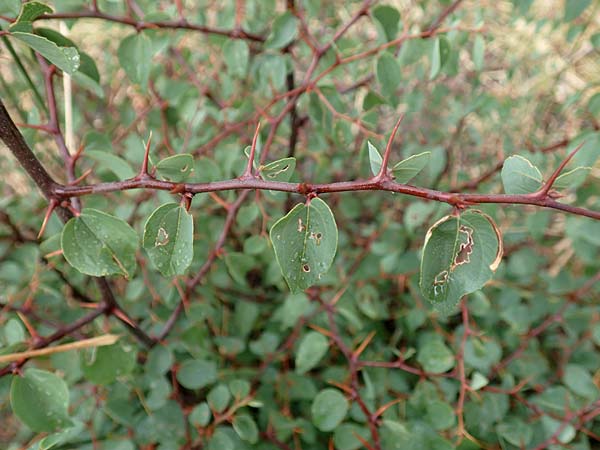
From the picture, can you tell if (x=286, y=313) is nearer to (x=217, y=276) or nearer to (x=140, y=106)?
(x=217, y=276)

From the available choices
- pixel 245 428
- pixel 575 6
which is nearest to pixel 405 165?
pixel 245 428

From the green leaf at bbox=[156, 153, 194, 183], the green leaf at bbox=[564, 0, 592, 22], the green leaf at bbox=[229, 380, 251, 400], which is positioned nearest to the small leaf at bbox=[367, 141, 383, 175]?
the green leaf at bbox=[156, 153, 194, 183]

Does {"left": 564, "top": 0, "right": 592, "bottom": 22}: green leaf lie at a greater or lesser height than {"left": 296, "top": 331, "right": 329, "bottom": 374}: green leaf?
greater

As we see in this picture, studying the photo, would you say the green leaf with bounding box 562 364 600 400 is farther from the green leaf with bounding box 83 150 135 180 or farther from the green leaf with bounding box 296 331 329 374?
the green leaf with bounding box 83 150 135 180

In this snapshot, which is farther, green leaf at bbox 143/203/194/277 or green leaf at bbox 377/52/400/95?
green leaf at bbox 377/52/400/95

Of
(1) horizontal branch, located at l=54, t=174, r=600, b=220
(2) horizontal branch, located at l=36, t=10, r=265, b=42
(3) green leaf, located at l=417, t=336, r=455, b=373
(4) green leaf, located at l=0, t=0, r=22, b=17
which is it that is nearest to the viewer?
(1) horizontal branch, located at l=54, t=174, r=600, b=220

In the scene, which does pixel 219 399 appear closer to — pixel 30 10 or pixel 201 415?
pixel 201 415
